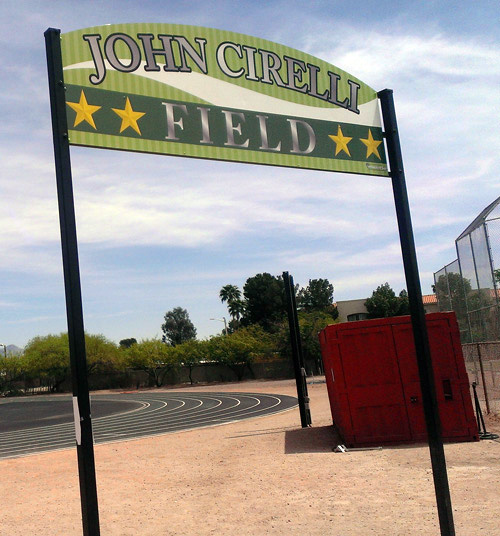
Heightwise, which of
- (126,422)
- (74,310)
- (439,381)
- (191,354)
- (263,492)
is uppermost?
(74,310)

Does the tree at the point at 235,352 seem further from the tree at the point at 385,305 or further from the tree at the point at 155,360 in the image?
the tree at the point at 385,305

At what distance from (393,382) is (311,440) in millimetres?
3195

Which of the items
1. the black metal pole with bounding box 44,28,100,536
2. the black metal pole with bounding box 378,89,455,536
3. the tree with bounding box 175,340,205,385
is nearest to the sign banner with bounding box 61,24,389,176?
the black metal pole with bounding box 44,28,100,536

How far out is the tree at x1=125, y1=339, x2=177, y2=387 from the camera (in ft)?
212

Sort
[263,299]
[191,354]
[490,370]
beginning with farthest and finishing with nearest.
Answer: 1. [263,299]
2. [191,354]
3. [490,370]

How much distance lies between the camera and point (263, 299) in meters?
94.4

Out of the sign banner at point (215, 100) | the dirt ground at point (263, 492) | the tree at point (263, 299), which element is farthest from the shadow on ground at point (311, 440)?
the tree at point (263, 299)

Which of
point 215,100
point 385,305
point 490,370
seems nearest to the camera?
point 215,100

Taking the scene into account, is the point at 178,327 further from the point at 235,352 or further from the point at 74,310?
the point at 74,310

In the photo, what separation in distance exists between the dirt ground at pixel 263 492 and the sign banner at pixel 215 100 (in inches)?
171

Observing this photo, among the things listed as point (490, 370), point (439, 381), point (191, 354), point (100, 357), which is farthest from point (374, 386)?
point (100, 357)

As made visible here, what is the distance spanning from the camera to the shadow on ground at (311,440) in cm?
1384

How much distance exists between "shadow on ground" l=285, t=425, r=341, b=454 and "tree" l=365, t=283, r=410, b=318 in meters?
63.7

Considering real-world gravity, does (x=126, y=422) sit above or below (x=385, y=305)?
below
